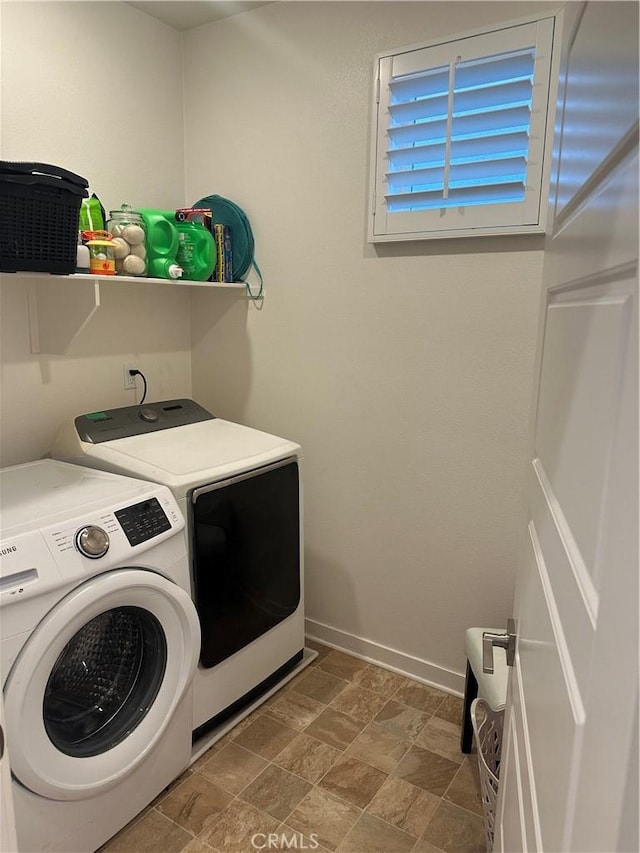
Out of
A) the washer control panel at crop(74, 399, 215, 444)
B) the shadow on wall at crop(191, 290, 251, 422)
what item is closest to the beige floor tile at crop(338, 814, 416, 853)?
the washer control panel at crop(74, 399, 215, 444)

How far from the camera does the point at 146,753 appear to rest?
1638 millimetres

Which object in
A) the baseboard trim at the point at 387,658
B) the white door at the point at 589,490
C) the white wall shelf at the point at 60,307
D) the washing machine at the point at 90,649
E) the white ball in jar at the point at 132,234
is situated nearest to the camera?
the white door at the point at 589,490

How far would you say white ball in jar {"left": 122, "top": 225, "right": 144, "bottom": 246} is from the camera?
2064mm

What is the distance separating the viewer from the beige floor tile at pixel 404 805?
5.63 ft

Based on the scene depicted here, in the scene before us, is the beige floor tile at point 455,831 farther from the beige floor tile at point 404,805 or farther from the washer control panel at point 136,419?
the washer control panel at point 136,419

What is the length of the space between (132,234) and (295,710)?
1.78 metres

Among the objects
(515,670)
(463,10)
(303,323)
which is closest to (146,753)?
(515,670)

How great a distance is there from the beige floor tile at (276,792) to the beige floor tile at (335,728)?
0.19 m

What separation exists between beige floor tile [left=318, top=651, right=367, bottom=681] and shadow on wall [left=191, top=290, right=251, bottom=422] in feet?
3.59

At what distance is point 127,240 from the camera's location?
6.83ft

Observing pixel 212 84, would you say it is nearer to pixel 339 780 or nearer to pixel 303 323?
pixel 303 323

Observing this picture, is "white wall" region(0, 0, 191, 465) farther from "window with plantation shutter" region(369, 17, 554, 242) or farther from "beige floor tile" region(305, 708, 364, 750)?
"beige floor tile" region(305, 708, 364, 750)

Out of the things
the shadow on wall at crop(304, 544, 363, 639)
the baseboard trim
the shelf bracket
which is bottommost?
the baseboard trim
